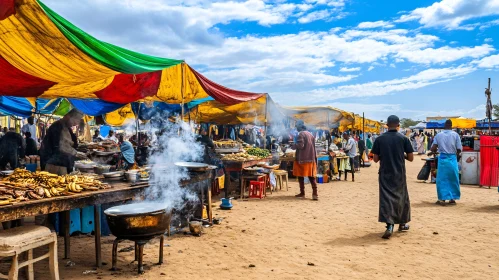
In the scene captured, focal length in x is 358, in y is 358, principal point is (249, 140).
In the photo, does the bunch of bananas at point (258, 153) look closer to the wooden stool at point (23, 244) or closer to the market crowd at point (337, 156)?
the market crowd at point (337, 156)

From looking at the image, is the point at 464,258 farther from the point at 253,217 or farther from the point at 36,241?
the point at 36,241

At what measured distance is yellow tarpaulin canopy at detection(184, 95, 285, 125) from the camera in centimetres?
1273

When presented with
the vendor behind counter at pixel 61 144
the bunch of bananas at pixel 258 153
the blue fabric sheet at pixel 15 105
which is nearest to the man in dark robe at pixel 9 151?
the blue fabric sheet at pixel 15 105

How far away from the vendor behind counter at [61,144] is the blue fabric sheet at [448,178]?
8.02 meters

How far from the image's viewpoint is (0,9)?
10.8 ft

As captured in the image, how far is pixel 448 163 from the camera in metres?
8.48

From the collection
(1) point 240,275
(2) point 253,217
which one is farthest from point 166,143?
(1) point 240,275

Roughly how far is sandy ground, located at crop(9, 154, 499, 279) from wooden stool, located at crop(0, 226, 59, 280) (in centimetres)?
59

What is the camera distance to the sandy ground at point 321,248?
4457 millimetres

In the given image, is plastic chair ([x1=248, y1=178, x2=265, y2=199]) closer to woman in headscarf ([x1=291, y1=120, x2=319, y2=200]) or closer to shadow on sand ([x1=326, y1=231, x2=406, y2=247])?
woman in headscarf ([x1=291, y1=120, x2=319, y2=200])

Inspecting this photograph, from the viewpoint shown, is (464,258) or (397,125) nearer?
(464,258)

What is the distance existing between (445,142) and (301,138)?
340 cm

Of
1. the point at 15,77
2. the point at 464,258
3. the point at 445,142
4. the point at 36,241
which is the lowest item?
the point at 464,258

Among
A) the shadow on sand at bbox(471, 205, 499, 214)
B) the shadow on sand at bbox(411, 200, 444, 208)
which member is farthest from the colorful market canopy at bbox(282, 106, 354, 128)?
the shadow on sand at bbox(471, 205, 499, 214)
